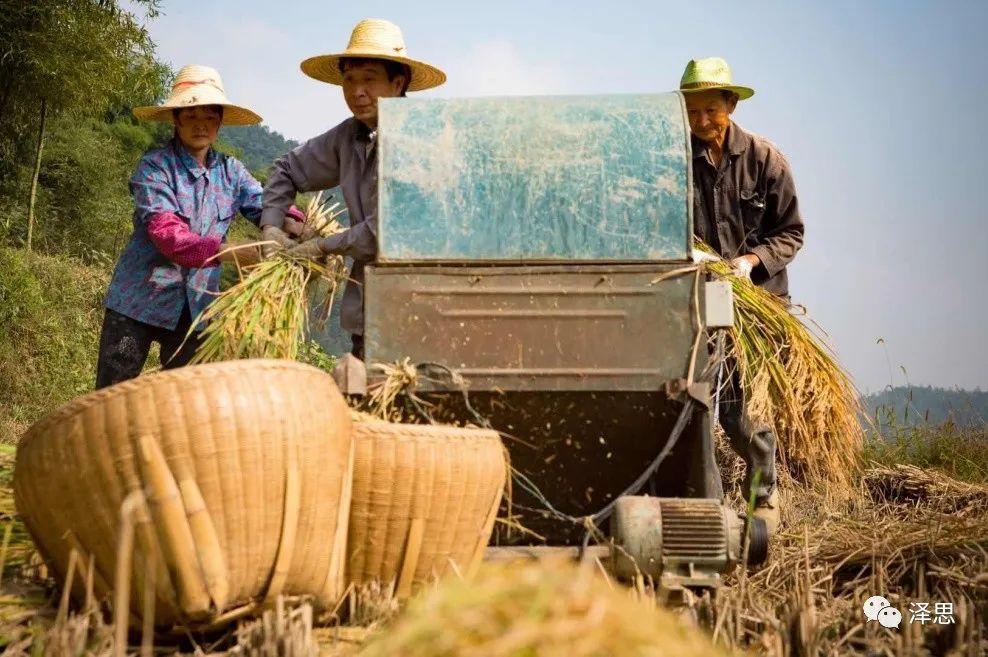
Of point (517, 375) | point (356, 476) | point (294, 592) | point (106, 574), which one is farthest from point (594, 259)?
point (106, 574)

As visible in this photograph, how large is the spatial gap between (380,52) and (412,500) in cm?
261

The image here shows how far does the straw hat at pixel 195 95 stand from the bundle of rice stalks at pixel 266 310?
1.27m

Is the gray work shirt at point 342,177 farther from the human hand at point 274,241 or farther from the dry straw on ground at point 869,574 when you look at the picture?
the dry straw on ground at point 869,574

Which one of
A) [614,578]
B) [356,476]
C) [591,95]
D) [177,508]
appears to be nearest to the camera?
[177,508]

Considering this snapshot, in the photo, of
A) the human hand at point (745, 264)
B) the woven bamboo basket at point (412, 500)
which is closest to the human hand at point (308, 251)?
the woven bamboo basket at point (412, 500)

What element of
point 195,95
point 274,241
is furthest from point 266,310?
point 195,95

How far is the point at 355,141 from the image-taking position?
19.0 ft

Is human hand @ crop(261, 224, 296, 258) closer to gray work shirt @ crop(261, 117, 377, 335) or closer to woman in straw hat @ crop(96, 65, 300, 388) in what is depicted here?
gray work shirt @ crop(261, 117, 377, 335)

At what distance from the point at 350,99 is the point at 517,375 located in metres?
1.84

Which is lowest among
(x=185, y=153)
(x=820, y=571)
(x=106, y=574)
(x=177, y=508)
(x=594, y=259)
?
(x=820, y=571)

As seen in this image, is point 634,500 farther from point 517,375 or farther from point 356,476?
point 356,476

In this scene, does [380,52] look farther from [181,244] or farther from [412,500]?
[412,500]

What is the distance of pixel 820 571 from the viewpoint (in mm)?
4949

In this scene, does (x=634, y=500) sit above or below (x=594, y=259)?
below
